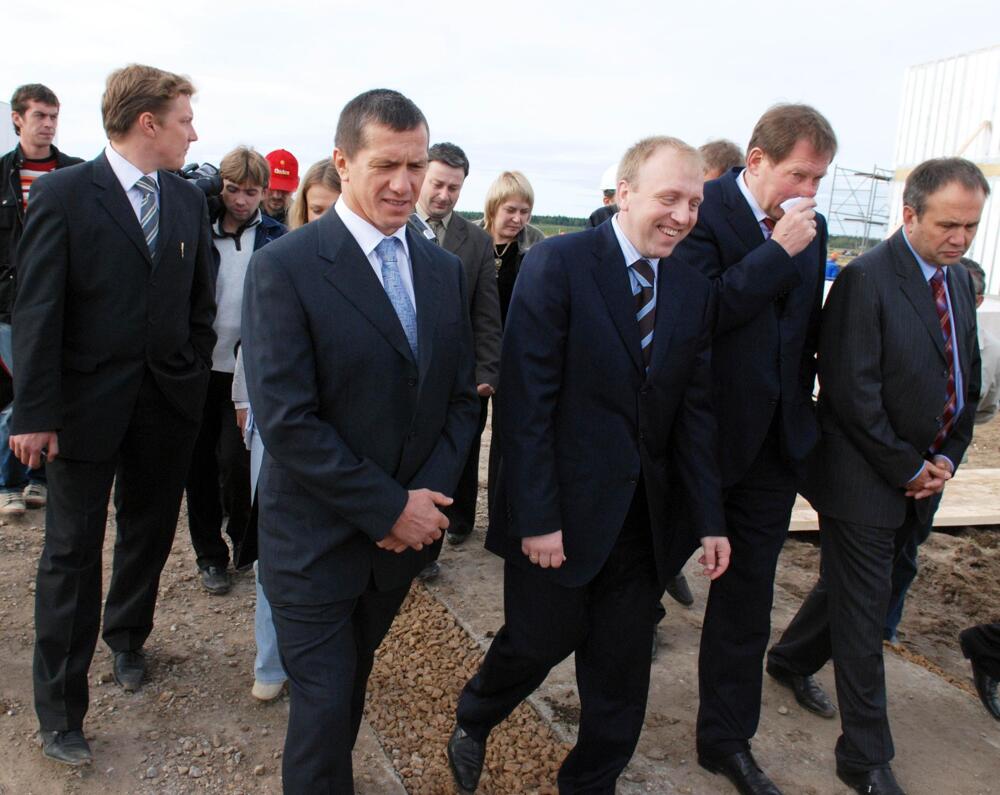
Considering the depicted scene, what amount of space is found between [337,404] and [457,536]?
3005mm

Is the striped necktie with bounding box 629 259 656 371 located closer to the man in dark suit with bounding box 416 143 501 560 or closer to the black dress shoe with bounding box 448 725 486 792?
the black dress shoe with bounding box 448 725 486 792

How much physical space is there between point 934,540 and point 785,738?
348cm

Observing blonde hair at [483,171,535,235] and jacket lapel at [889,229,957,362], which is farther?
blonde hair at [483,171,535,235]

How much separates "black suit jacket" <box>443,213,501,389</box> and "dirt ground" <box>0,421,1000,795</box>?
1167 millimetres

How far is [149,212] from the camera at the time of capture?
3117mm

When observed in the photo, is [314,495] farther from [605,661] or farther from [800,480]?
[800,480]

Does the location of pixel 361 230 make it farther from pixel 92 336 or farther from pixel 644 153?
pixel 92 336

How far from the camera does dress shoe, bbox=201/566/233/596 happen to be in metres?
4.33

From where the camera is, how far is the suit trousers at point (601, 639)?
8.93ft

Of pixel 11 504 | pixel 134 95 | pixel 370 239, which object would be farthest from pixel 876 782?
pixel 11 504

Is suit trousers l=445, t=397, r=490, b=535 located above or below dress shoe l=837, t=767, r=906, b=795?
above

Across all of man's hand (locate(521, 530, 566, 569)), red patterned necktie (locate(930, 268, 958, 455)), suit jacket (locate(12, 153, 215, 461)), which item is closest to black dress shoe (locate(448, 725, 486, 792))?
man's hand (locate(521, 530, 566, 569))

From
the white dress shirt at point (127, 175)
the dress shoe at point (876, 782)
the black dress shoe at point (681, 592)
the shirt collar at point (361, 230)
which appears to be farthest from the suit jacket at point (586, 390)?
the black dress shoe at point (681, 592)

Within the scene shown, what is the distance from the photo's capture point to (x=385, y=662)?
3.75 meters
